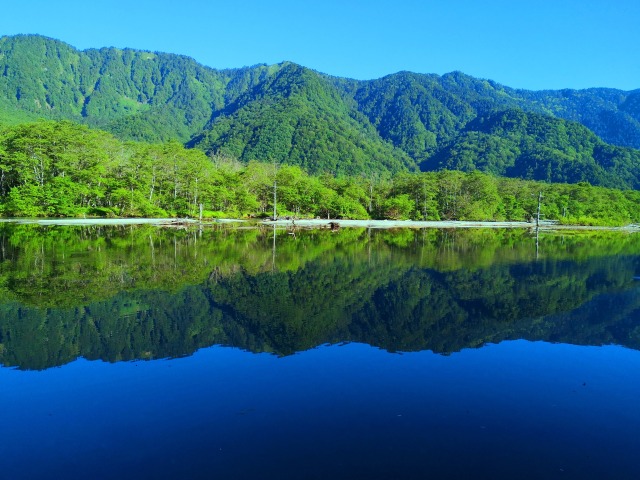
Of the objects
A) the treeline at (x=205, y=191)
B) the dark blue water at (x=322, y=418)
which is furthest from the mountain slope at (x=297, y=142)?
the dark blue water at (x=322, y=418)

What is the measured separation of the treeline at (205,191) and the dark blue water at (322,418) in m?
53.6

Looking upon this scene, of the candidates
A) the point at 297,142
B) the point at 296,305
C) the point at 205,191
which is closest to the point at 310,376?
the point at 296,305

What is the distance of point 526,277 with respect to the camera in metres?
22.0

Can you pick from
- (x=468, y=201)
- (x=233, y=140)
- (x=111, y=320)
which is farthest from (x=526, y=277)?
(x=233, y=140)

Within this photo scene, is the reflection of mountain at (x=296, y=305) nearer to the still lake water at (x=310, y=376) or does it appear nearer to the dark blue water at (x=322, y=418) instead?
the still lake water at (x=310, y=376)

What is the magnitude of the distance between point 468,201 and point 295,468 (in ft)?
283

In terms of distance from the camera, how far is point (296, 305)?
1493 centimetres

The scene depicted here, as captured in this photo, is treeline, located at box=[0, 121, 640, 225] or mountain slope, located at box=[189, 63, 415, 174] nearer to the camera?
treeline, located at box=[0, 121, 640, 225]

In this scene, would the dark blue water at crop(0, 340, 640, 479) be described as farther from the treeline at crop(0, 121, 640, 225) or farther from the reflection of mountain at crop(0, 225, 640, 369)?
the treeline at crop(0, 121, 640, 225)

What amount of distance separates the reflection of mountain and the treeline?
33.6 m

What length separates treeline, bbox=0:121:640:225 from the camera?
181 feet

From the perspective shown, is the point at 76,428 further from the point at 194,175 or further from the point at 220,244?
the point at 194,175

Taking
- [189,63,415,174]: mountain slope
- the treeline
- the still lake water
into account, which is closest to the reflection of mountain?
the still lake water

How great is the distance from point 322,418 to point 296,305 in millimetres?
7743
